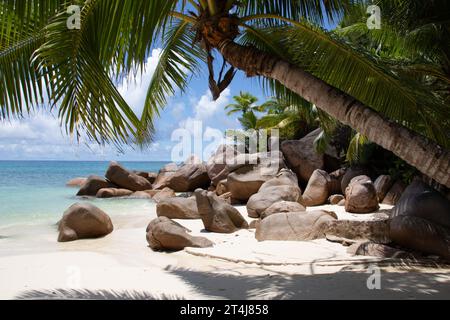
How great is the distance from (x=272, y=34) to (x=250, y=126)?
20352 millimetres

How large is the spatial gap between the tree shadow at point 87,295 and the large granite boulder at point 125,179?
17880mm

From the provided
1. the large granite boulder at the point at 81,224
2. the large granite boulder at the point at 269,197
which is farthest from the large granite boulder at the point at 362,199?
the large granite boulder at the point at 81,224

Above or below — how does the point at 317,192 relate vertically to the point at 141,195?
above

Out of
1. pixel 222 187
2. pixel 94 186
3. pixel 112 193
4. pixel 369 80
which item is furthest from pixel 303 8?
pixel 94 186

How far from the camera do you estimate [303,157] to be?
17797mm

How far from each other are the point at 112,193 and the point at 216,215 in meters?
13.0

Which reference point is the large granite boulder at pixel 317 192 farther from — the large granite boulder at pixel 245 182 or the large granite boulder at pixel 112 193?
the large granite boulder at pixel 112 193

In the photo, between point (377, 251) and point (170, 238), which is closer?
point (377, 251)

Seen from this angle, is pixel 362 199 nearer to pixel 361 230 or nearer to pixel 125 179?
pixel 361 230

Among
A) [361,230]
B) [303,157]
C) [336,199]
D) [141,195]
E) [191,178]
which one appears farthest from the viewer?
[141,195]

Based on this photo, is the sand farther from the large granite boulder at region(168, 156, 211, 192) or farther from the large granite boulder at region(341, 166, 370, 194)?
the large granite boulder at region(168, 156, 211, 192)

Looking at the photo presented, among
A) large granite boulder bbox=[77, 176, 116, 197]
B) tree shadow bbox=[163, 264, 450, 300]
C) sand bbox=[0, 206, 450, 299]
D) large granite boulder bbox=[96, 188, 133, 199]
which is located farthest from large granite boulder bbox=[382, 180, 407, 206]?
large granite boulder bbox=[77, 176, 116, 197]

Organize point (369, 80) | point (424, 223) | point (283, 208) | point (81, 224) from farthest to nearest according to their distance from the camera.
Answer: point (283, 208)
point (81, 224)
point (424, 223)
point (369, 80)
